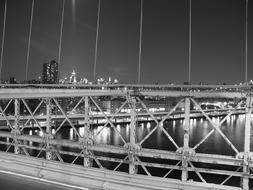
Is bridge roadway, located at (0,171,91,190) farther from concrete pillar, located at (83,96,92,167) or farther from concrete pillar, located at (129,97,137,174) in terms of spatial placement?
concrete pillar, located at (129,97,137,174)

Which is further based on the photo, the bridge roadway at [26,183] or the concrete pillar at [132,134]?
the bridge roadway at [26,183]

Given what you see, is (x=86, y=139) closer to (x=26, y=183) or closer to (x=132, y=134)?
(x=132, y=134)

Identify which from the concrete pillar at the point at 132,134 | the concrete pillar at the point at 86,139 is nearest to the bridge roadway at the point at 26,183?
the concrete pillar at the point at 86,139

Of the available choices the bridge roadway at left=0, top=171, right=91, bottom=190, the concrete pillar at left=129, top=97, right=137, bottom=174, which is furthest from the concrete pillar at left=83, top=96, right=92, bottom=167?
the concrete pillar at left=129, top=97, right=137, bottom=174

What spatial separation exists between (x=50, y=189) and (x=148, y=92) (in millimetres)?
2367

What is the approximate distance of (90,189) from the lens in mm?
5125

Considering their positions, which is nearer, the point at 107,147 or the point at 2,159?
the point at 107,147

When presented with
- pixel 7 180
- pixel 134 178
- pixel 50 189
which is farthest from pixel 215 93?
pixel 7 180

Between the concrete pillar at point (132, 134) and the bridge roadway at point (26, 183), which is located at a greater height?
the concrete pillar at point (132, 134)

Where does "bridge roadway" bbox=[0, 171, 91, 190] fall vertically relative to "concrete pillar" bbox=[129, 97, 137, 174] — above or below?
below

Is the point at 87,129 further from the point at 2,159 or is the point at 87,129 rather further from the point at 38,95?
the point at 2,159

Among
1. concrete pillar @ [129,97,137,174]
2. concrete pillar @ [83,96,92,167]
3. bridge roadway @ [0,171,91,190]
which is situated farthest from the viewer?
concrete pillar @ [83,96,92,167]

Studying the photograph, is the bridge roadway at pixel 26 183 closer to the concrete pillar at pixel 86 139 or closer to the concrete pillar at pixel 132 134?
the concrete pillar at pixel 86 139

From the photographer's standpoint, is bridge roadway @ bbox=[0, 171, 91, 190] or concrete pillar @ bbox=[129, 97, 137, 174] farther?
bridge roadway @ bbox=[0, 171, 91, 190]
